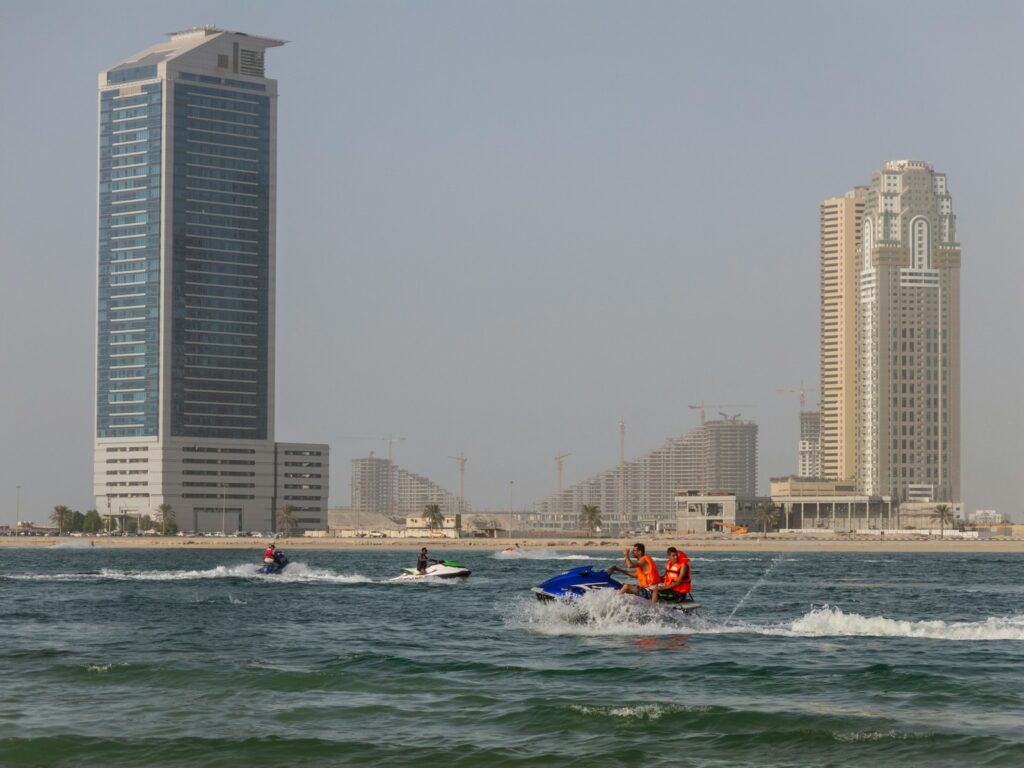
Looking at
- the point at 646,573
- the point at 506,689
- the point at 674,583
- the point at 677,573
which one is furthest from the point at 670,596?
the point at 506,689

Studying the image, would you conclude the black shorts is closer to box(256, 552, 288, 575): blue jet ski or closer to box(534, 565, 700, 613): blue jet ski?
box(534, 565, 700, 613): blue jet ski

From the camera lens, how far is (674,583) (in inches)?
1876

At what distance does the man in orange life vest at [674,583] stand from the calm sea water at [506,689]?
2.64 feet

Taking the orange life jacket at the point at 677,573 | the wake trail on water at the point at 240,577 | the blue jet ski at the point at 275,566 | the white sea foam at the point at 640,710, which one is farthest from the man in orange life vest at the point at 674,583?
the blue jet ski at the point at 275,566

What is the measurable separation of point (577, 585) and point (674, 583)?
3267 mm

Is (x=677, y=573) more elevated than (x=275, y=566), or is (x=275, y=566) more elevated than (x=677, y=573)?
(x=677, y=573)

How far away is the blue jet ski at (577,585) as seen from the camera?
159ft

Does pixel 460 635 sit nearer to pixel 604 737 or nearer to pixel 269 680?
pixel 269 680

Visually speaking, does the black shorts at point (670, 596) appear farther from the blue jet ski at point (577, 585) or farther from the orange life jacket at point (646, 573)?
the blue jet ski at point (577, 585)

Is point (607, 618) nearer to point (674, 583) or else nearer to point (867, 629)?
point (674, 583)

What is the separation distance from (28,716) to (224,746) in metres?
5.62

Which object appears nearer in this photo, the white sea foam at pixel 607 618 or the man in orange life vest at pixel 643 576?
the white sea foam at pixel 607 618

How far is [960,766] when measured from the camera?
85.1 ft

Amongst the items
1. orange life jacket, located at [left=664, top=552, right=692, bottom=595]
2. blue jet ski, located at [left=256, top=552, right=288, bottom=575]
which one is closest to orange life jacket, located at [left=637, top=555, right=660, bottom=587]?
orange life jacket, located at [left=664, top=552, right=692, bottom=595]
